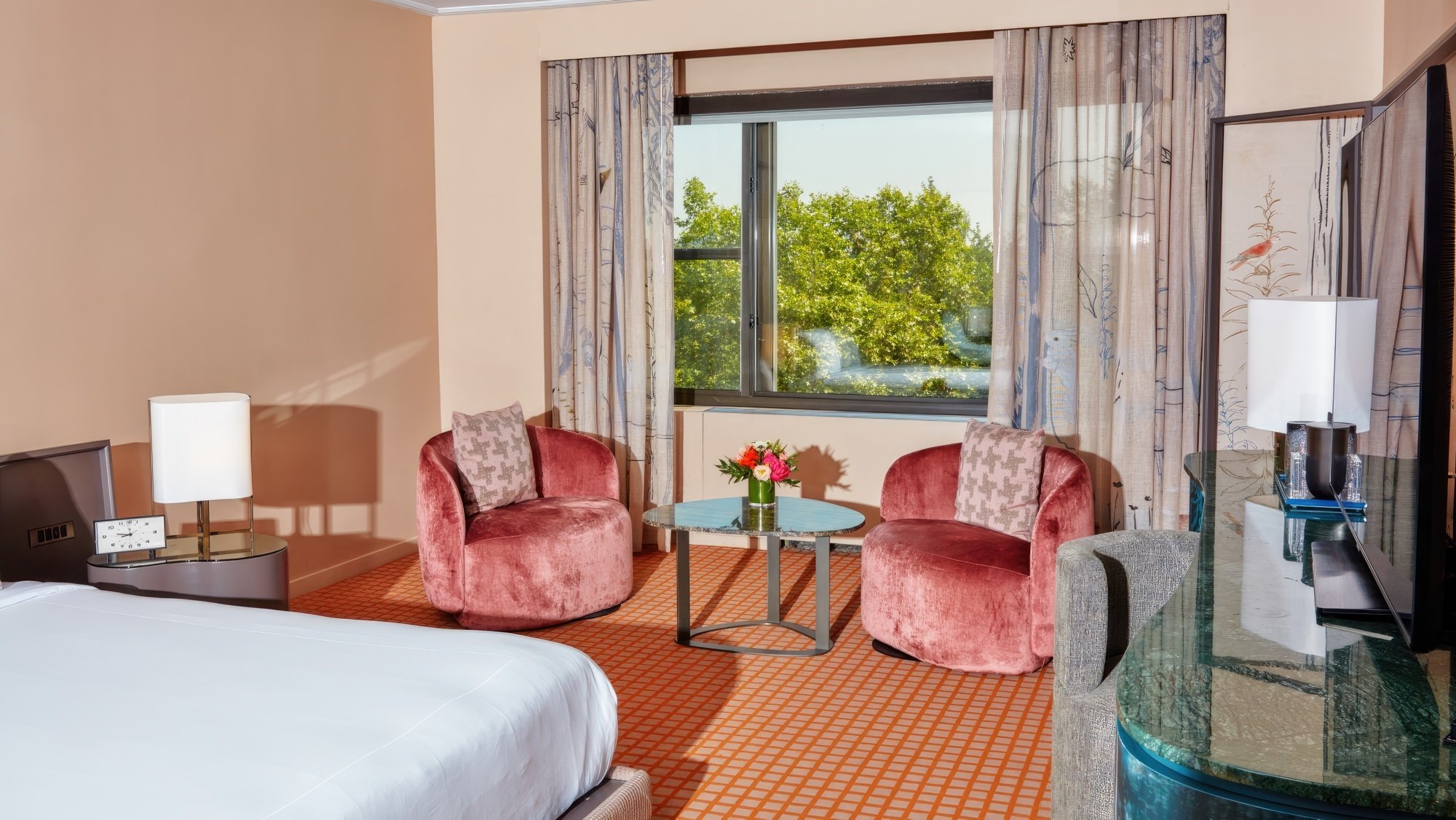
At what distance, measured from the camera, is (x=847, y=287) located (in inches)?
269

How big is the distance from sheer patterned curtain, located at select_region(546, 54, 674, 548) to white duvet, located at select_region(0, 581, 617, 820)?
3400 millimetres

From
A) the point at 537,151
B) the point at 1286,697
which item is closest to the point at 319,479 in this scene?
the point at 537,151

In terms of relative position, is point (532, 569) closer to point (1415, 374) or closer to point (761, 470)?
point (761, 470)

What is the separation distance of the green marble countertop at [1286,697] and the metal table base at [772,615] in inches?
96.1

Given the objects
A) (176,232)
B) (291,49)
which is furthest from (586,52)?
(176,232)

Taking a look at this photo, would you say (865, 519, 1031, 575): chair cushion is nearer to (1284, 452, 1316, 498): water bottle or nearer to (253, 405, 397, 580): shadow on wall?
(1284, 452, 1316, 498): water bottle

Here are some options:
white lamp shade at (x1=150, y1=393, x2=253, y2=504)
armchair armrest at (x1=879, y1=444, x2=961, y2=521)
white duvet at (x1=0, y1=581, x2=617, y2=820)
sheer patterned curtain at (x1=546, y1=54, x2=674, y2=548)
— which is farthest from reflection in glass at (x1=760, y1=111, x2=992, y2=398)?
white duvet at (x1=0, y1=581, x2=617, y2=820)

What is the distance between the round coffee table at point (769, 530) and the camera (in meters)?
4.74

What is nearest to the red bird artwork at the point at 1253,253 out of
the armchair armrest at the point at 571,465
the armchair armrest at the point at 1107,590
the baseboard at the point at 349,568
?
the armchair armrest at the point at 1107,590

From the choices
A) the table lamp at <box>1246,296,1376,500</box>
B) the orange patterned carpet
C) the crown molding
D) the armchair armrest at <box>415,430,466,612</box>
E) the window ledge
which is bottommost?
the orange patterned carpet

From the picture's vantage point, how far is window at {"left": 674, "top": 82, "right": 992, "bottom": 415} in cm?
653

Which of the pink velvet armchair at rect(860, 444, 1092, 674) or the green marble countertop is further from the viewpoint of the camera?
the pink velvet armchair at rect(860, 444, 1092, 674)

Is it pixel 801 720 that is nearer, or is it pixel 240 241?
pixel 801 720

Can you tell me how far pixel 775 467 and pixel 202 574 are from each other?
231cm
